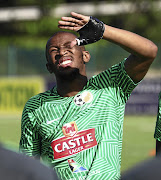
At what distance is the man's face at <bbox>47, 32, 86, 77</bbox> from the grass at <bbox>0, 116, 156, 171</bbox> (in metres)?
4.21

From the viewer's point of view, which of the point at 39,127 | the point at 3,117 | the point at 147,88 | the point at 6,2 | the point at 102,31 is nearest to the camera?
the point at 102,31

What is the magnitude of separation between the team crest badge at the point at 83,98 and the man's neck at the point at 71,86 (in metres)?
0.08

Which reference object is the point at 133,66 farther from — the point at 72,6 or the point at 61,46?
the point at 72,6

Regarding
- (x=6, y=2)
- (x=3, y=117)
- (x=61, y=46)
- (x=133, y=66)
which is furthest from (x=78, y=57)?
(x=6, y=2)

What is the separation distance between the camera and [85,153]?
2588 millimetres

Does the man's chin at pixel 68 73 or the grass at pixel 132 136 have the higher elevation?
the man's chin at pixel 68 73

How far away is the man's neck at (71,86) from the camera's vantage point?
2.85 meters

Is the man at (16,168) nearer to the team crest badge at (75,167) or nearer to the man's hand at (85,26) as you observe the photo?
the man's hand at (85,26)

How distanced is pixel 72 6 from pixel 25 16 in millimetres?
3677

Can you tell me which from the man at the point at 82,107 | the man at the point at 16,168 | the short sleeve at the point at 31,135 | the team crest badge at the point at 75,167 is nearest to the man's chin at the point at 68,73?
the man at the point at 82,107

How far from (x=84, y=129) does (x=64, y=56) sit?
0.49m

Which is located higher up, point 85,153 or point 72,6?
point 85,153

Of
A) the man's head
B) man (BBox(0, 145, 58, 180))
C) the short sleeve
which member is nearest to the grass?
the short sleeve

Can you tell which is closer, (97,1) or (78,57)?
(78,57)
